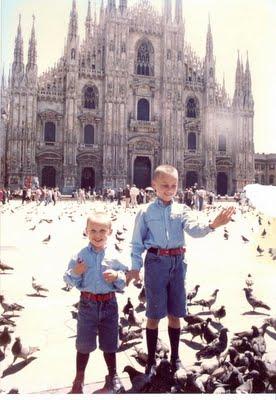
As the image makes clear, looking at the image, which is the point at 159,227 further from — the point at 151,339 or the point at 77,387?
the point at 77,387

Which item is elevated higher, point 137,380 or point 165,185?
point 165,185

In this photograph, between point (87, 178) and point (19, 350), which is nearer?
point (19, 350)

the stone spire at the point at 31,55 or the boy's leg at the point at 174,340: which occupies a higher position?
the stone spire at the point at 31,55

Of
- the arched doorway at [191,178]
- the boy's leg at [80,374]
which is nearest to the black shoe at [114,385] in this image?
the boy's leg at [80,374]

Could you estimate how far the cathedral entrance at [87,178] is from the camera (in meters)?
35.9

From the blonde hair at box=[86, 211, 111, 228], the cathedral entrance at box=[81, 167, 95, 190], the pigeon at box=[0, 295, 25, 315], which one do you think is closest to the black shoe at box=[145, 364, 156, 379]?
the blonde hair at box=[86, 211, 111, 228]

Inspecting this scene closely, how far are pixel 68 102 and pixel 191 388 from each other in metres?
34.0

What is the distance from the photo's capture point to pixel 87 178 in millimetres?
35938

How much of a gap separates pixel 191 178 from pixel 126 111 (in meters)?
8.33

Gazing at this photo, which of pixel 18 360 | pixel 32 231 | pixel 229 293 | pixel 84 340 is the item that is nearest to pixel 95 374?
pixel 84 340

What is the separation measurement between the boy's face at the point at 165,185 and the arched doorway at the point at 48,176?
3249cm

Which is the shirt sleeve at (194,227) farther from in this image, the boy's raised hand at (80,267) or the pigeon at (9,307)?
the pigeon at (9,307)

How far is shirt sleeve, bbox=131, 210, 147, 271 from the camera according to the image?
3223mm

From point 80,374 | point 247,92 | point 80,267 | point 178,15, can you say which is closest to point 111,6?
point 178,15
